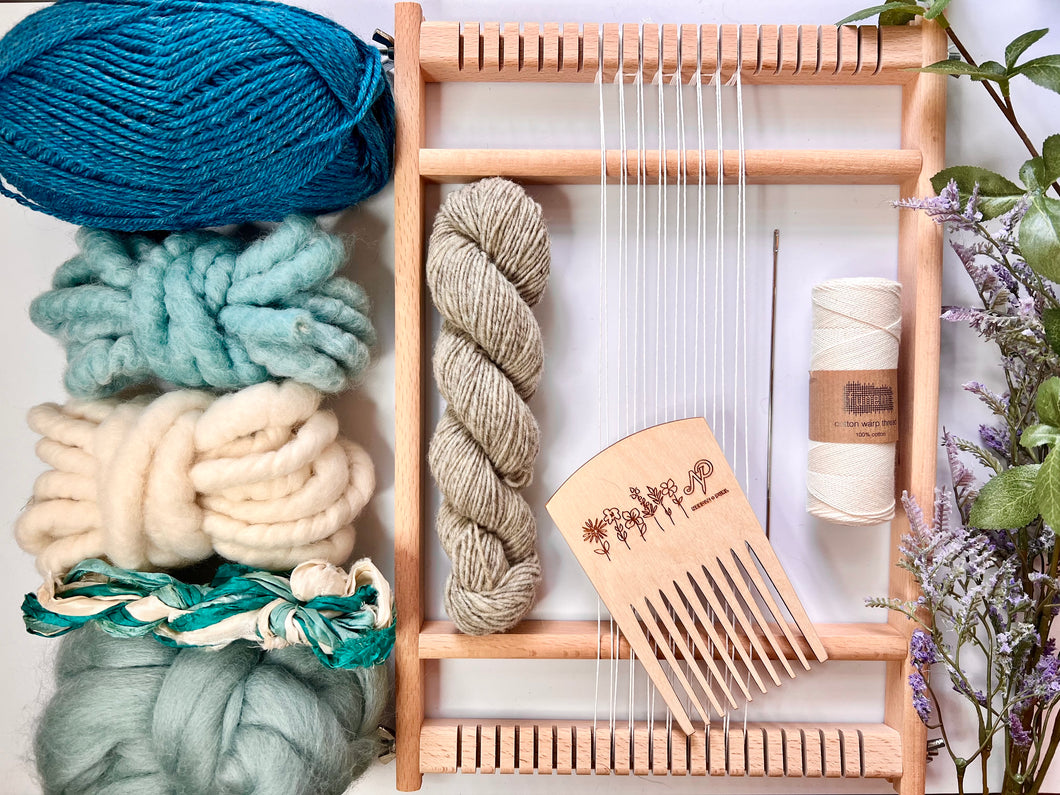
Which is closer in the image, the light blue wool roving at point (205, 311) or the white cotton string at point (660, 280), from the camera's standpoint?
the light blue wool roving at point (205, 311)

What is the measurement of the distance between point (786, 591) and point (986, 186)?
1.30 ft

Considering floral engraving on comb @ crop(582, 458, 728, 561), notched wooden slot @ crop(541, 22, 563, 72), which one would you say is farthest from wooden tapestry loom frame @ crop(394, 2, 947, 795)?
floral engraving on comb @ crop(582, 458, 728, 561)

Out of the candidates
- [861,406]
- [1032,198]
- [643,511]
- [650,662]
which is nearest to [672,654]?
[650,662]

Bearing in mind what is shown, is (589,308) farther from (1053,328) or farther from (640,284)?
(1053,328)

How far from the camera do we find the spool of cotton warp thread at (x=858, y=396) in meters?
0.65

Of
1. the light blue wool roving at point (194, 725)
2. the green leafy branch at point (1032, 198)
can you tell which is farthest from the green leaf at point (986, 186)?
the light blue wool roving at point (194, 725)

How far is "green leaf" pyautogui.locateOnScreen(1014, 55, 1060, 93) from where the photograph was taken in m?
0.63

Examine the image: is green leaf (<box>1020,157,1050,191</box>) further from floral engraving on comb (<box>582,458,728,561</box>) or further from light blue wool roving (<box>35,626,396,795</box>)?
light blue wool roving (<box>35,626,396,795</box>)

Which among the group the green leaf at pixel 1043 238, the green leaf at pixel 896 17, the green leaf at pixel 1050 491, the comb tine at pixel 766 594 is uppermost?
the green leaf at pixel 896 17

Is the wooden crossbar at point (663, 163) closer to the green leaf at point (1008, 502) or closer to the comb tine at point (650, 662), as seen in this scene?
the green leaf at point (1008, 502)

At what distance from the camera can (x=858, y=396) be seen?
0.66 metres

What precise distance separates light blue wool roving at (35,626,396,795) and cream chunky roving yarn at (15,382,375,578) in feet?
0.28

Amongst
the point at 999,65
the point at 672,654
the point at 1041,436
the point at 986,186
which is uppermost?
the point at 999,65

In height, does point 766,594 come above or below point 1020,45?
below
